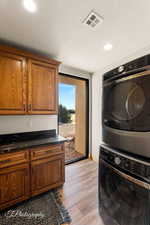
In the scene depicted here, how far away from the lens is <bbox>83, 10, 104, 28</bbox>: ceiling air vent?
1224mm

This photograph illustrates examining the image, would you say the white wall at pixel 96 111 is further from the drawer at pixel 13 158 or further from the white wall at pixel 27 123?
the drawer at pixel 13 158

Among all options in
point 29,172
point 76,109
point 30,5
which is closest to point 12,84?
point 30,5

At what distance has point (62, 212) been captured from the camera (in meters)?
1.48

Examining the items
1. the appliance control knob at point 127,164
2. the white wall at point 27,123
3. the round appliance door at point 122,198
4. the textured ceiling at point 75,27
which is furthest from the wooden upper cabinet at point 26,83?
the appliance control knob at point 127,164

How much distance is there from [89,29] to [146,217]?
1970 mm

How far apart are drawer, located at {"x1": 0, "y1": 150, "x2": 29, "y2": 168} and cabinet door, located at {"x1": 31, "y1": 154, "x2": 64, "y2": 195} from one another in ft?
0.52

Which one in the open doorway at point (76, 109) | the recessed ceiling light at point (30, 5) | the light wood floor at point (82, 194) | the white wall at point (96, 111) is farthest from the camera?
the open doorway at point (76, 109)

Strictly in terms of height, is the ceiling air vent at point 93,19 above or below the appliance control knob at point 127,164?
above

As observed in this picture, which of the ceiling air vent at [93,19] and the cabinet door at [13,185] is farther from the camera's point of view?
the cabinet door at [13,185]

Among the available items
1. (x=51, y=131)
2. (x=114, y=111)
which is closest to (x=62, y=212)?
(x=51, y=131)

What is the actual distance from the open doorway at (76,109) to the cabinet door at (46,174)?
3.54 feet

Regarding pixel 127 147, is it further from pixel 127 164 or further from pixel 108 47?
pixel 108 47

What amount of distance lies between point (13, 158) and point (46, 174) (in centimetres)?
58

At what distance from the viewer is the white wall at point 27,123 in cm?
190
